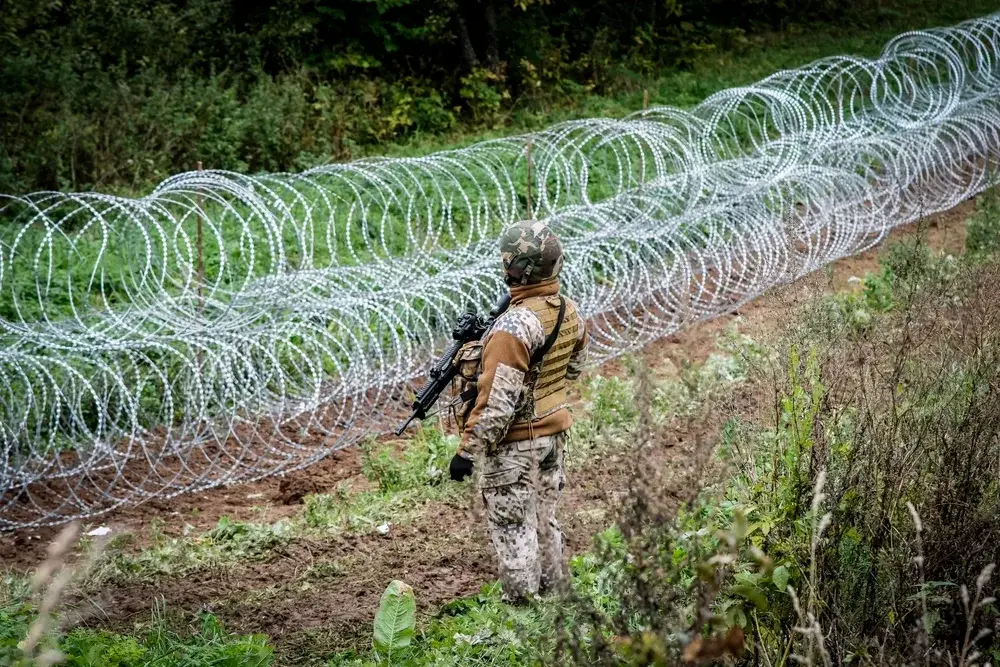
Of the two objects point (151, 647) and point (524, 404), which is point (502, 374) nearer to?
point (524, 404)

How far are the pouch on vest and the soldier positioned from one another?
0.02m

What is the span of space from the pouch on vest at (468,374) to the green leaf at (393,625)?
3.26 feet

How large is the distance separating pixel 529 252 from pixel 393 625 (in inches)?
75.6

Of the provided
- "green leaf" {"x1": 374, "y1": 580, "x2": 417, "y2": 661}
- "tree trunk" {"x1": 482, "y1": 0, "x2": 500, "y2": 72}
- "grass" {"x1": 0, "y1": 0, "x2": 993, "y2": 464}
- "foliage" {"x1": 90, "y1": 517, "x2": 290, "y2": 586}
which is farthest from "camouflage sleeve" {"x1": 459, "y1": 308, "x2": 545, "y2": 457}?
"tree trunk" {"x1": 482, "y1": 0, "x2": 500, "y2": 72}

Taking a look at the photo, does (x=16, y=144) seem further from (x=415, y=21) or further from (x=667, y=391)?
(x=667, y=391)

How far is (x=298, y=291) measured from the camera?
10031mm

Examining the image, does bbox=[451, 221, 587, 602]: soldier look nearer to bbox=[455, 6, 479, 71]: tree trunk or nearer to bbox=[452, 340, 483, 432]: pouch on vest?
bbox=[452, 340, 483, 432]: pouch on vest

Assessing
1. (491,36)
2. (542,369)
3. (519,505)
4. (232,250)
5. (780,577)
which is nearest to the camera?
→ (780,577)

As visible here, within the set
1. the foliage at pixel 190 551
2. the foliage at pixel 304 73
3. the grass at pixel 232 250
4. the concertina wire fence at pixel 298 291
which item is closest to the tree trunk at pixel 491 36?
the foliage at pixel 304 73

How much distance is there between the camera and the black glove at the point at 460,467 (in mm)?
5430

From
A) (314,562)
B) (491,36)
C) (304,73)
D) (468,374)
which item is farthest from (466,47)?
(468,374)

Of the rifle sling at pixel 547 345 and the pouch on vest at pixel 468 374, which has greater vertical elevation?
the rifle sling at pixel 547 345

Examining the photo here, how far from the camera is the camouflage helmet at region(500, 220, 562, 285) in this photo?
5.38 m

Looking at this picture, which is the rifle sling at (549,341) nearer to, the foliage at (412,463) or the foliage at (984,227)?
the foliage at (412,463)
